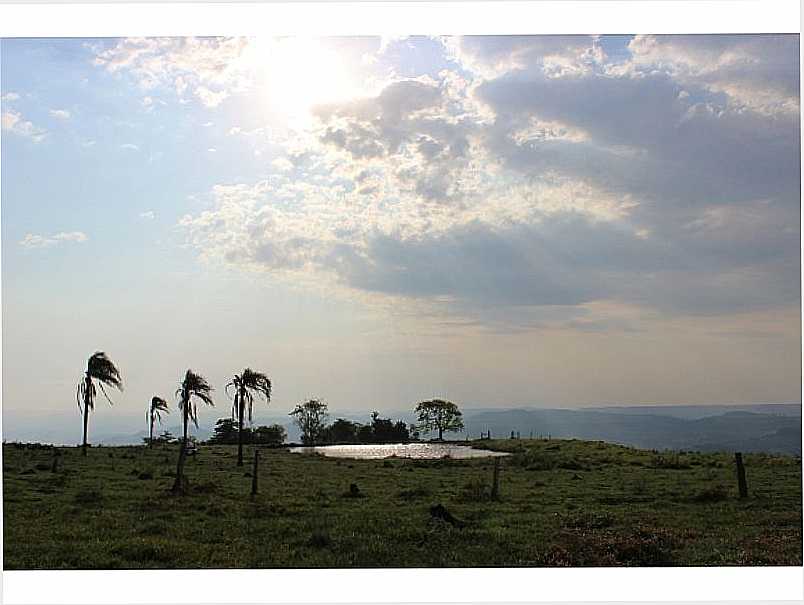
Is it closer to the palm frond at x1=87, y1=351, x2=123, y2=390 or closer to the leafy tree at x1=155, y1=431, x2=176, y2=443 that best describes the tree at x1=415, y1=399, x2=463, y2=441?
the palm frond at x1=87, y1=351, x2=123, y2=390

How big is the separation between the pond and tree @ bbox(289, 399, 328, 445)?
2.07 ft

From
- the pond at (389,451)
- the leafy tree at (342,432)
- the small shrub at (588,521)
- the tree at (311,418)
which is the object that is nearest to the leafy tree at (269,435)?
the pond at (389,451)

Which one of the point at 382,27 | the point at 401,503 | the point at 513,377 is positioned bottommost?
the point at 401,503

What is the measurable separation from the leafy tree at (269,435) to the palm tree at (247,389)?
2664 millimetres

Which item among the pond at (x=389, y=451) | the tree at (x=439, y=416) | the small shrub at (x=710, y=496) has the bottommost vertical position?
the small shrub at (x=710, y=496)

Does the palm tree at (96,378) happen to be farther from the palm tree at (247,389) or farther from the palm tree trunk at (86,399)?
the palm tree at (247,389)

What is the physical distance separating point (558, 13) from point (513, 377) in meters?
5.87

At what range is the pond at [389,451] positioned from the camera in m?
16.0

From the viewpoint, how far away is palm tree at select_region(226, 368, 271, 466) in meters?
12.4

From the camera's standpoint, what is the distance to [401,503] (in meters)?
11.3

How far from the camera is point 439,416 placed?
1436 cm

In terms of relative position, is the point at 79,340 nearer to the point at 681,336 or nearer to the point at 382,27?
the point at 382,27

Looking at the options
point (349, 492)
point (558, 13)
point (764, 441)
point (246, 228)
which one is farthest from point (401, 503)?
point (558, 13)

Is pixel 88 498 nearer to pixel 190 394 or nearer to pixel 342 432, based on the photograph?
pixel 190 394
